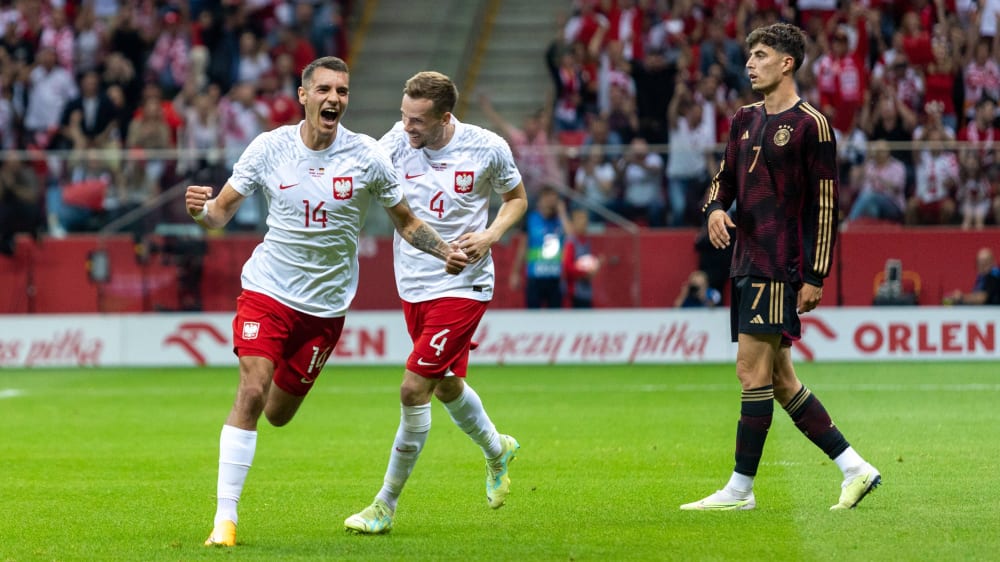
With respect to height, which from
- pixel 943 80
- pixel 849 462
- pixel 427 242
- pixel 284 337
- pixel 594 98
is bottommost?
pixel 849 462

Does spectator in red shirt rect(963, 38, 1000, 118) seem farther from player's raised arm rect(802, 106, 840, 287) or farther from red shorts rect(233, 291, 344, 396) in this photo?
red shorts rect(233, 291, 344, 396)

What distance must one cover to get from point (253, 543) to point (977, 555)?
339 centimetres

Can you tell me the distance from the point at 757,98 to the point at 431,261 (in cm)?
1390

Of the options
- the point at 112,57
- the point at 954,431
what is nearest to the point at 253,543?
the point at 954,431

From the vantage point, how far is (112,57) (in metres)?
24.4

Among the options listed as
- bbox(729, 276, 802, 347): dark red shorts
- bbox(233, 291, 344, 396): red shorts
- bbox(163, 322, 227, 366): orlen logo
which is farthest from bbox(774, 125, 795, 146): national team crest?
bbox(163, 322, 227, 366): orlen logo

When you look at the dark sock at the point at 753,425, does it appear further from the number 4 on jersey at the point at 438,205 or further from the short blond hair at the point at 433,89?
the short blond hair at the point at 433,89

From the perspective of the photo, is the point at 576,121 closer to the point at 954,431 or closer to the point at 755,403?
the point at 954,431

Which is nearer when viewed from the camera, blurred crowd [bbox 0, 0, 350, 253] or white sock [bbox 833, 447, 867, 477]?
white sock [bbox 833, 447, 867, 477]

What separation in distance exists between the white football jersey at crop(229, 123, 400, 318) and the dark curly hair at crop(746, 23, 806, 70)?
2.09 m

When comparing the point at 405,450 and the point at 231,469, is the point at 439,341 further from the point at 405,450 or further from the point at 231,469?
the point at 231,469

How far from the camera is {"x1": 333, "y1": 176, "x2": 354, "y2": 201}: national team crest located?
25.6ft

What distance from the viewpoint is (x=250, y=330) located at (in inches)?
301

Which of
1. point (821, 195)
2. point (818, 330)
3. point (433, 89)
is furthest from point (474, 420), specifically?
point (818, 330)
